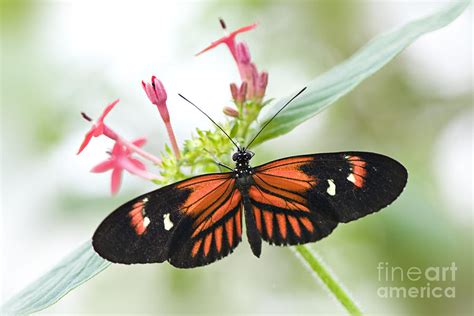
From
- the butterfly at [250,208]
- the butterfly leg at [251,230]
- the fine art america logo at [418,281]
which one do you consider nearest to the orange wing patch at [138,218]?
the butterfly at [250,208]

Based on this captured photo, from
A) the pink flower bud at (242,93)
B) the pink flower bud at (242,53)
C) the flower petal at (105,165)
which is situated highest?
the pink flower bud at (242,53)

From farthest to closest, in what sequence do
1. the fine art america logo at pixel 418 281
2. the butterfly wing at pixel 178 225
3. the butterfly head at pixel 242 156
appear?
1. the fine art america logo at pixel 418 281
2. the butterfly head at pixel 242 156
3. the butterfly wing at pixel 178 225

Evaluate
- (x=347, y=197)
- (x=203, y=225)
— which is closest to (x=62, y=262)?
(x=203, y=225)

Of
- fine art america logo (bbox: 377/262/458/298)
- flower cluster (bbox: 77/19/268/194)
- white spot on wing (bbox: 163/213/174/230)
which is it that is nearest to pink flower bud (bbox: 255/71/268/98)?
flower cluster (bbox: 77/19/268/194)

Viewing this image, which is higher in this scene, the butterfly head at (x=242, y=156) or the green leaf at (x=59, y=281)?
the butterfly head at (x=242, y=156)

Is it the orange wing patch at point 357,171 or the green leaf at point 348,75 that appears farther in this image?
the green leaf at point 348,75

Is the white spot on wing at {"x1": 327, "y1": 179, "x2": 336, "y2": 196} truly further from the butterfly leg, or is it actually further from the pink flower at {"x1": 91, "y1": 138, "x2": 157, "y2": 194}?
the pink flower at {"x1": 91, "y1": 138, "x2": 157, "y2": 194}

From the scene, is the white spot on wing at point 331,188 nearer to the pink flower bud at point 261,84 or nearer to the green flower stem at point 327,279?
the green flower stem at point 327,279

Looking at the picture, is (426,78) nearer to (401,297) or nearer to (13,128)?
(401,297)

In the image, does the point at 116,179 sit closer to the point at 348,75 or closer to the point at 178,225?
the point at 178,225
